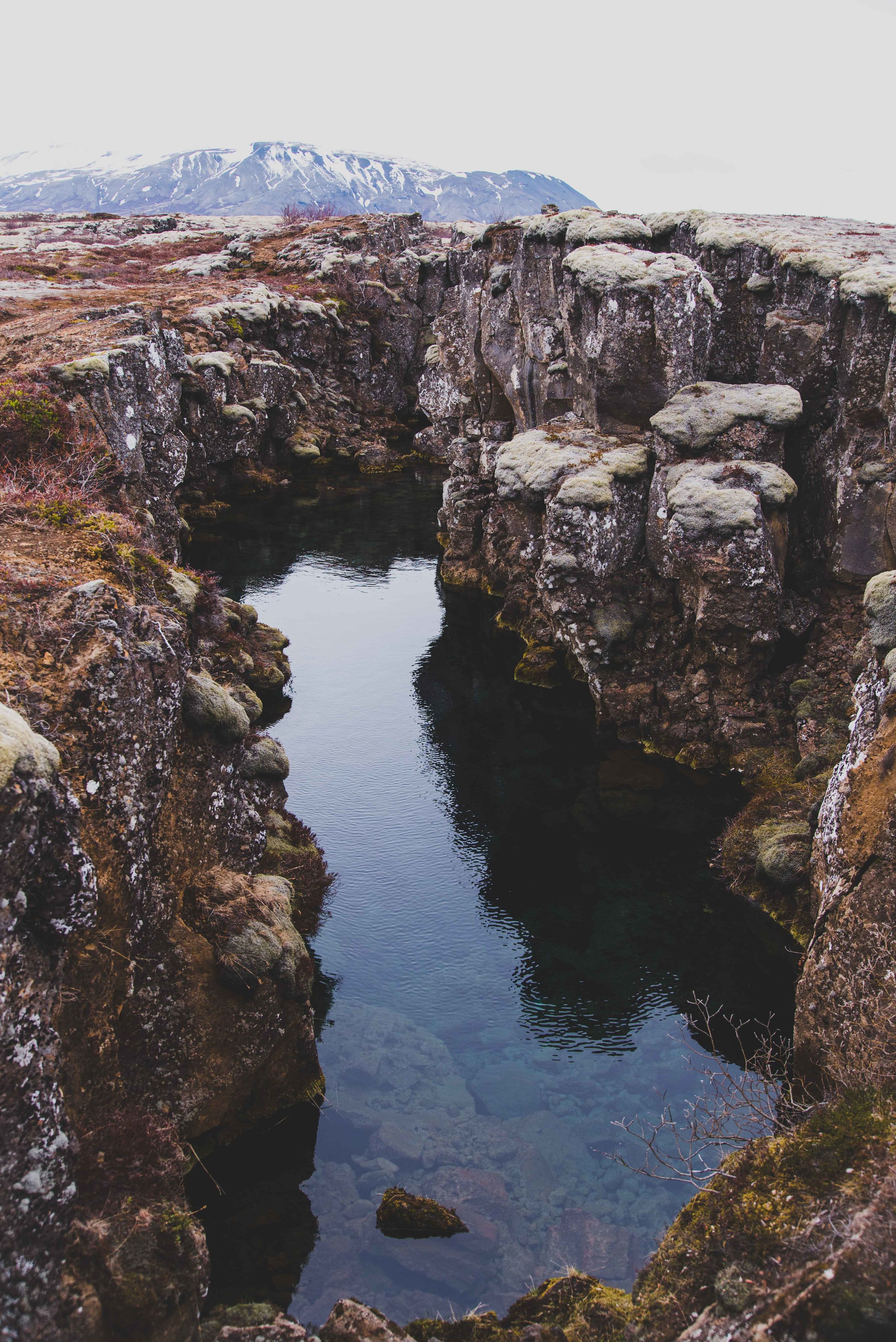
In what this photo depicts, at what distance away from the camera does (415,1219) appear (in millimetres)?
16625

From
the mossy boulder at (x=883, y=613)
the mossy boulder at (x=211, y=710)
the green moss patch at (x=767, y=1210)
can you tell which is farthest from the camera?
the mossy boulder at (x=883, y=613)

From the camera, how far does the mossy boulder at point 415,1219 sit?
1662 cm

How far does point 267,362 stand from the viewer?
223ft

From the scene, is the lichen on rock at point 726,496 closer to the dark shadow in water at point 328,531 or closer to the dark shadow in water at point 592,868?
the dark shadow in water at point 592,868

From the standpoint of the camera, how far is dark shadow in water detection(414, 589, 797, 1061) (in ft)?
74.7

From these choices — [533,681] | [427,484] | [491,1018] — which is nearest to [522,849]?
[491,1018]

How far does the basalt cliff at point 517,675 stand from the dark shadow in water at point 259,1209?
67 centimetres

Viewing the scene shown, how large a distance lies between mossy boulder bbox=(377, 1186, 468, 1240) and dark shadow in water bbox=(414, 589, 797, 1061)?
18.1ft

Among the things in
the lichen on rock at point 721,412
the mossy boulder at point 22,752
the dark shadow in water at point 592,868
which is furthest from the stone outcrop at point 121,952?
the lichen on rock at point 721,412

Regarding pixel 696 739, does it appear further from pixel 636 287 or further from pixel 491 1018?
pixel 636 287

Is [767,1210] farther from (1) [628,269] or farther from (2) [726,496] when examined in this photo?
(1) [628,269]

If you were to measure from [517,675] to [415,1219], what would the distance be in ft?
86.6

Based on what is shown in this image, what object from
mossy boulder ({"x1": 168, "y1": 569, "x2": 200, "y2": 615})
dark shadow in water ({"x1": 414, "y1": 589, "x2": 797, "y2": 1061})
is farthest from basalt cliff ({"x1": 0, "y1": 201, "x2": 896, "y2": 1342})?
dark shadow in water ({"x1": 414, "y1": 589, "x2": 797, "y2": 1061})

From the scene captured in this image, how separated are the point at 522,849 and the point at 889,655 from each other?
1392 cm
